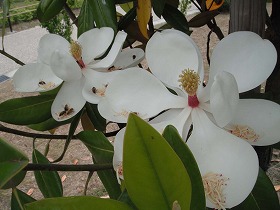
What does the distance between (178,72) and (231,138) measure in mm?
93

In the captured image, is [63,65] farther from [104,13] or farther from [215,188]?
[215,188]

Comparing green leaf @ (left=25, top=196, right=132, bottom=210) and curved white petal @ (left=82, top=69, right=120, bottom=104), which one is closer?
green leaf @ (left=25, top=196, right=132, bottom=210)

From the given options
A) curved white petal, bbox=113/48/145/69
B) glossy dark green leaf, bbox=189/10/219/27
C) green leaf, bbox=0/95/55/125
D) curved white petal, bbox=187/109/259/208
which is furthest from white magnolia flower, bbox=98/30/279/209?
glossy dark green leaf, bbox=189/10/219/27

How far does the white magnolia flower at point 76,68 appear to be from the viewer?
1.61ft

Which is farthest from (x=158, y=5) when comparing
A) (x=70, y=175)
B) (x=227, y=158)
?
(x=70, y=175)

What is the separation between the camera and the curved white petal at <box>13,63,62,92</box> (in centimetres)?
54

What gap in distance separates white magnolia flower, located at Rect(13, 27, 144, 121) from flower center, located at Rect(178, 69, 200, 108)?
0.11 m

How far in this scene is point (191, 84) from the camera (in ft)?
1.32

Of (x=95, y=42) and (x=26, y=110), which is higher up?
(x=95, y=42)

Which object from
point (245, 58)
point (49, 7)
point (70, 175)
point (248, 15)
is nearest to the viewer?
point (245, 58)

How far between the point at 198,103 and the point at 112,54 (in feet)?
0.46

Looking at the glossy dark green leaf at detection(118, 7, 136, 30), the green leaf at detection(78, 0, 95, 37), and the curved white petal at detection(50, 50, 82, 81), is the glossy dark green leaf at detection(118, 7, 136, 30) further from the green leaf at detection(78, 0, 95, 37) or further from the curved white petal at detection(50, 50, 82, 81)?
the curved white petal at detection(50, 50, 82, 81)

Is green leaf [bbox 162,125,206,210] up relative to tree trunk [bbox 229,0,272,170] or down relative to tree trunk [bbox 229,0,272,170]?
down

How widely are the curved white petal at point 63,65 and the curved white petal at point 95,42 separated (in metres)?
0.05
